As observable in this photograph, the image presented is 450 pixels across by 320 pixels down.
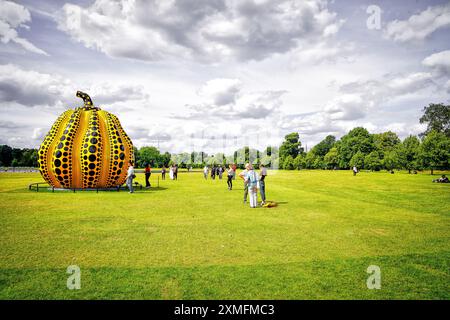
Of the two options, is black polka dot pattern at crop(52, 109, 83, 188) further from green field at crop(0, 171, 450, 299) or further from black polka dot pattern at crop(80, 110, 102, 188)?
green field at crop(0, 171, 450, 299)

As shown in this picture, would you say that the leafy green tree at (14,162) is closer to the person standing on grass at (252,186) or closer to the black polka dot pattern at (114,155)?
the black polka dot pattern at (114,155)

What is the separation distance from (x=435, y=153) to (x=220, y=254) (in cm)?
6308

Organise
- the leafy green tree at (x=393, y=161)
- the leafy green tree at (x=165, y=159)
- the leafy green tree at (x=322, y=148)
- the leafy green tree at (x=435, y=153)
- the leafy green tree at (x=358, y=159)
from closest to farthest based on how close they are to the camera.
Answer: the leafy green tree at (x=435, y=153) < the leafy green tree at (x=393, y=161) < the leafy green tree at (x=358, y=159) < the leafy green tree at (x=165, y=159) < the leafy green tree at (x=322, y=148)

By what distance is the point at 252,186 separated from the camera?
49.3 feet

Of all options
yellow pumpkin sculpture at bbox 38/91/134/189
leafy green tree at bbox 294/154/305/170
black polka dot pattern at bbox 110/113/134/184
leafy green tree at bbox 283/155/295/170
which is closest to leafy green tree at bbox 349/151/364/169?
leafy green tree at bbox 294/154/305/170

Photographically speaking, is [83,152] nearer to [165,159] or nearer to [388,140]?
[388,140]

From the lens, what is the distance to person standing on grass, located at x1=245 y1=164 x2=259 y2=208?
14938mm

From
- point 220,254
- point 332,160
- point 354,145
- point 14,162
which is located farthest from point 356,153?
point 14,162

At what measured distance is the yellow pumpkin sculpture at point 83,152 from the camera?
66.7 feet

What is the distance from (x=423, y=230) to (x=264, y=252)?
6.98 meters

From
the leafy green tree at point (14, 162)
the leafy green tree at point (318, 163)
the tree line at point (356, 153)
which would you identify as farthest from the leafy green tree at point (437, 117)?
the leafy green tree at point (14, 162)

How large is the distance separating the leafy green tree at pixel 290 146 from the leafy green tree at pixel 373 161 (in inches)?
1403

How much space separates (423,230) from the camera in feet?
34.5
